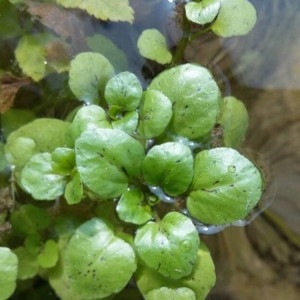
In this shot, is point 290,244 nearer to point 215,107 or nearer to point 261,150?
point 261,150

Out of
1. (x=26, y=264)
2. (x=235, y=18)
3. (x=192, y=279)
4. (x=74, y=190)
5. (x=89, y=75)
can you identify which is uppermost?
(x=235, y=18)

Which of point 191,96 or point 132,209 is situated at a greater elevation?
point 191,96

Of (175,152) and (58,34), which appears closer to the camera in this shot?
(175,152)

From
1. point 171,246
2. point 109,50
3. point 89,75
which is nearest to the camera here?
point 171,246

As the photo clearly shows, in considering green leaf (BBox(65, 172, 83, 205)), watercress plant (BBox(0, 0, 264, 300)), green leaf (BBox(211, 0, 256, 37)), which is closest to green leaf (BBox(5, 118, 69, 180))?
watercress plant (BBox(0, 0, 264, 300))

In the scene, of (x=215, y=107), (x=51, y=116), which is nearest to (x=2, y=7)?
(x=51, y=116)

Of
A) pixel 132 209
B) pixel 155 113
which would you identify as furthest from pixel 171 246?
pixel 155 113

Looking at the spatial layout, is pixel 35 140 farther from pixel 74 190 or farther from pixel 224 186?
pixel 224 186
